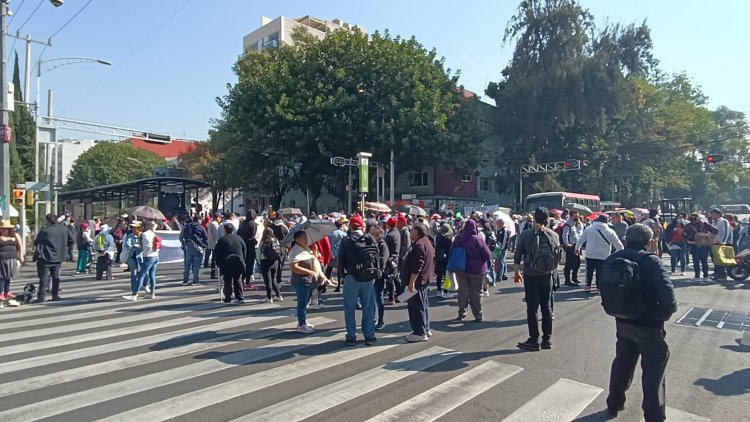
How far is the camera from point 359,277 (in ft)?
22.2

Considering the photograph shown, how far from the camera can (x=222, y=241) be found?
9992 mm

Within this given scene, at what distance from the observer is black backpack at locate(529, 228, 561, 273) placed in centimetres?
661

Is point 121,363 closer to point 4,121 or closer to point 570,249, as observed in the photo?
point 570,249

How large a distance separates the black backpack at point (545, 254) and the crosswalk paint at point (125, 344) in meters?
4.61

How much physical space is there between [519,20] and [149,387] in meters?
48.1

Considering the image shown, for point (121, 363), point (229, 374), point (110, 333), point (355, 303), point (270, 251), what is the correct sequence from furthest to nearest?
point (270, 251) → point (110, 333) → point (355, 303) → point (121, 363) → point (229, 374)

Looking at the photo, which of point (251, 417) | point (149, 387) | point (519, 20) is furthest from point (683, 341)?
point (519, 20)

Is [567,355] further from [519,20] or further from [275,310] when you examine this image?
[519,20]

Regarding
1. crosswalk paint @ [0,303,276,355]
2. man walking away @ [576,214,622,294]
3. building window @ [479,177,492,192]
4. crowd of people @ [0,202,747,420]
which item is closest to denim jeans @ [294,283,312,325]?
crowd of people @ [0,202,747,420]

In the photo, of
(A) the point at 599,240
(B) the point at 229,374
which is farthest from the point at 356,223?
(A) the point at 599,240

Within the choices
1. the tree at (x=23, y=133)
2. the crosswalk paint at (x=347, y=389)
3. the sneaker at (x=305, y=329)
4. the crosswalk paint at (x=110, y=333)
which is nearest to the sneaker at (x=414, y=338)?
the crosswalk paint at (x=347, y=389)

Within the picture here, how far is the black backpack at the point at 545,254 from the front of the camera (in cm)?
661

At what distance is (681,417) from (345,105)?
30502 mm

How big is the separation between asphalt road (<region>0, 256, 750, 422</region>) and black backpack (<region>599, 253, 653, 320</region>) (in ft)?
3.55
